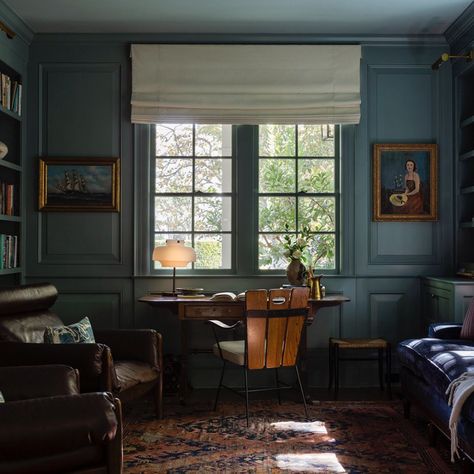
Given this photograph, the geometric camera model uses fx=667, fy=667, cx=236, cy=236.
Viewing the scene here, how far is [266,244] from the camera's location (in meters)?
5.66

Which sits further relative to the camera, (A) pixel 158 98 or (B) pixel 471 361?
(A) pixel 158 98

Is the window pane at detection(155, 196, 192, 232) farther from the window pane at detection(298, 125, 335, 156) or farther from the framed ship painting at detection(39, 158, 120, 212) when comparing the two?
the window pane at detection(298, 125, 335, 156)

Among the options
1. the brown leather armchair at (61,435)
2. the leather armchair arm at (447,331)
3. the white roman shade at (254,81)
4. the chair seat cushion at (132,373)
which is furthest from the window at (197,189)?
the brown leather armchair at (61,435)

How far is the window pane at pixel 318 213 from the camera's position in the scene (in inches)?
224

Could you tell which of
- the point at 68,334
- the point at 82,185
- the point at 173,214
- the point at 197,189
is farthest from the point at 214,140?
the point at 68,334

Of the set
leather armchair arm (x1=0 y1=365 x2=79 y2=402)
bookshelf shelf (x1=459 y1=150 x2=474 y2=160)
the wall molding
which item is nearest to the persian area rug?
leather armchair arm (x1=0 y1=365 x2=79 y2=402)

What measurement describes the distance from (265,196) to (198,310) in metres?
1.26

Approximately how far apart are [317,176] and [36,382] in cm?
336

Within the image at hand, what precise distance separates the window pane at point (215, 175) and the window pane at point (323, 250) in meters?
0.87

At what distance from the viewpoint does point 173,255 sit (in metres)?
5.15

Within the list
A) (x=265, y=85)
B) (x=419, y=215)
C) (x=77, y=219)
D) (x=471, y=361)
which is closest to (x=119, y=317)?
(x=77, y=219)

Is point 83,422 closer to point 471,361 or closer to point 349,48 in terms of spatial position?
point 471,361

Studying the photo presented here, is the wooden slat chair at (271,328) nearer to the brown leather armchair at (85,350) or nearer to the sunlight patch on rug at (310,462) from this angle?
the brown leather armchair at (85,350)

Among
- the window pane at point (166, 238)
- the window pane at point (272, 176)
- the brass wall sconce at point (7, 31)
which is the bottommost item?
the window pane at point (166, 238)
